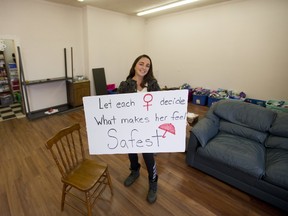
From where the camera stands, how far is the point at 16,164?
220cm

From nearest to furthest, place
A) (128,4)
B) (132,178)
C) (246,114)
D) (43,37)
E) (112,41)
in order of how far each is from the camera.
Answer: (132,178)
(246,114)
(43,37)
(128,4)
(112,41)

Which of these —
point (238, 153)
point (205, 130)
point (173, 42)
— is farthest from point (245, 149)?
point (173, 42)

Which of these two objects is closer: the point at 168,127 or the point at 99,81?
the point at 168,127

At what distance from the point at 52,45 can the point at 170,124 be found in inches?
155

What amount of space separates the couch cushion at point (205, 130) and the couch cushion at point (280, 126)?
0.64 meters

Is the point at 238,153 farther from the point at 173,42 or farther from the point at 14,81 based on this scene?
the point at 14,81

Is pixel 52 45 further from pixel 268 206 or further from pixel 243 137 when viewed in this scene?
pixel 268 206

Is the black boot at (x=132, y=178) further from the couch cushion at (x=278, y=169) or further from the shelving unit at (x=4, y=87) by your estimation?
the shelving unit at (x=4, y=87)

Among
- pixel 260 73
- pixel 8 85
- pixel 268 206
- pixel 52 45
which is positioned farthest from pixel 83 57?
pixel 268 206


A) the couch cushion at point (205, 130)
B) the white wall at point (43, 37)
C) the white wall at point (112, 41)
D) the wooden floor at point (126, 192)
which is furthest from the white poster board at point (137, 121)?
the white wall at point (112, 41)

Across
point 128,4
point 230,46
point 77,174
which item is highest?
point 128,4

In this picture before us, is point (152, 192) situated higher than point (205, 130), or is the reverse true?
point (205, 130)

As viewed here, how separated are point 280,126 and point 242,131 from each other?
396 mm

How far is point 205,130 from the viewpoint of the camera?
2.06m
